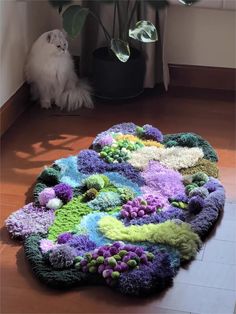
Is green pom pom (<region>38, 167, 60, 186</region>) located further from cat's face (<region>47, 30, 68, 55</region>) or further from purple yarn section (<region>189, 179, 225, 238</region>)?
cat's face (<region>47, 30, 68, 55</region>)

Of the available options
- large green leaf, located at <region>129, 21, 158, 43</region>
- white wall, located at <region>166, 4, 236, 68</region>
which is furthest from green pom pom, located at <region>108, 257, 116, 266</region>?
white wall, located at <region>166, 4, 236, 68</region>

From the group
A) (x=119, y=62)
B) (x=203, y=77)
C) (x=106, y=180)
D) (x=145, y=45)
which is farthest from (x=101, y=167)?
(x=203, y=77)

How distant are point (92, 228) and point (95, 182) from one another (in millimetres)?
216

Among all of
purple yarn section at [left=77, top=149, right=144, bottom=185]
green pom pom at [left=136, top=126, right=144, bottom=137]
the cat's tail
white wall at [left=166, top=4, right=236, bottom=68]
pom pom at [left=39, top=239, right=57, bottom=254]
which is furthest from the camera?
white wall at [left=166, top=4, right=236, bottom=68]

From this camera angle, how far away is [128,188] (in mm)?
2010

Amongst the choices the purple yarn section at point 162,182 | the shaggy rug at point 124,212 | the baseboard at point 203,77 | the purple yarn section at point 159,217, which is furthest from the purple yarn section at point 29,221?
the baseboard at point 203,77

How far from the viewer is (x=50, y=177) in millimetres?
2027

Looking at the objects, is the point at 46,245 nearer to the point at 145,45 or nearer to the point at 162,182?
the point at 162,182

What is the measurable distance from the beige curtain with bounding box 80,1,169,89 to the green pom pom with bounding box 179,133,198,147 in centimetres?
57

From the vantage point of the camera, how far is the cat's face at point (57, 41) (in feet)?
8.39

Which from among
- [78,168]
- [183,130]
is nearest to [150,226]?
[78,168]

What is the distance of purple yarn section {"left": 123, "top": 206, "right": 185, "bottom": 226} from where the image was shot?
1844mm

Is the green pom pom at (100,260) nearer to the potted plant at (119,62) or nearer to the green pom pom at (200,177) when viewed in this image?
the green pom pom at (200,177)

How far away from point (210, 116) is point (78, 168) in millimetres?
717
